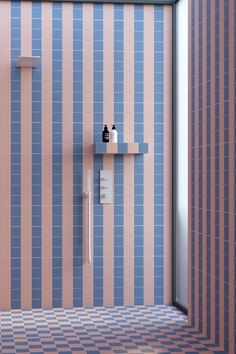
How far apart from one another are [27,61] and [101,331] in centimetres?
207

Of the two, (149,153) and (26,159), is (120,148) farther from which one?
(26,159)

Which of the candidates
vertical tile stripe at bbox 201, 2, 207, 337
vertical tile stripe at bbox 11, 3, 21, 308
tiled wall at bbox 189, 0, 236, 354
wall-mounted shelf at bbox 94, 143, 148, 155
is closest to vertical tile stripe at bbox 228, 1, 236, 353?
tiled wall at bbox 189, 0, 236, 354

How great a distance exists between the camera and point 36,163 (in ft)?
19.3

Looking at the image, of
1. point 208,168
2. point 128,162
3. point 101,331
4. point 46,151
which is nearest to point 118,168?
point 128,162

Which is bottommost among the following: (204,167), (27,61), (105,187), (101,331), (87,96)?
(101,331)

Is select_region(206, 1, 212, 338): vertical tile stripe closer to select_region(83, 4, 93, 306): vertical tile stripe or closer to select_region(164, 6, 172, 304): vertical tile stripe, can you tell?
select_region(164, 6, 172, 304): vertical tile stripe

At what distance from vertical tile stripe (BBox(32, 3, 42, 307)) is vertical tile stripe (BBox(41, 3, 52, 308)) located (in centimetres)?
3

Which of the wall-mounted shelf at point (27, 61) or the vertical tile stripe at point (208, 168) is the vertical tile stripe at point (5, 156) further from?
the vertical tile stripe at point (208, 168)

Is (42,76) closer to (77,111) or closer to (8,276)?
(77,111)

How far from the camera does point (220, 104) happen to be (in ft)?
15.3

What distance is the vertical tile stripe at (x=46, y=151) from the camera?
231 inches

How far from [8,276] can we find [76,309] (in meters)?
0.60

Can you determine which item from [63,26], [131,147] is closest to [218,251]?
[131,147]

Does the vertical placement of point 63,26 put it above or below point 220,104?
above
